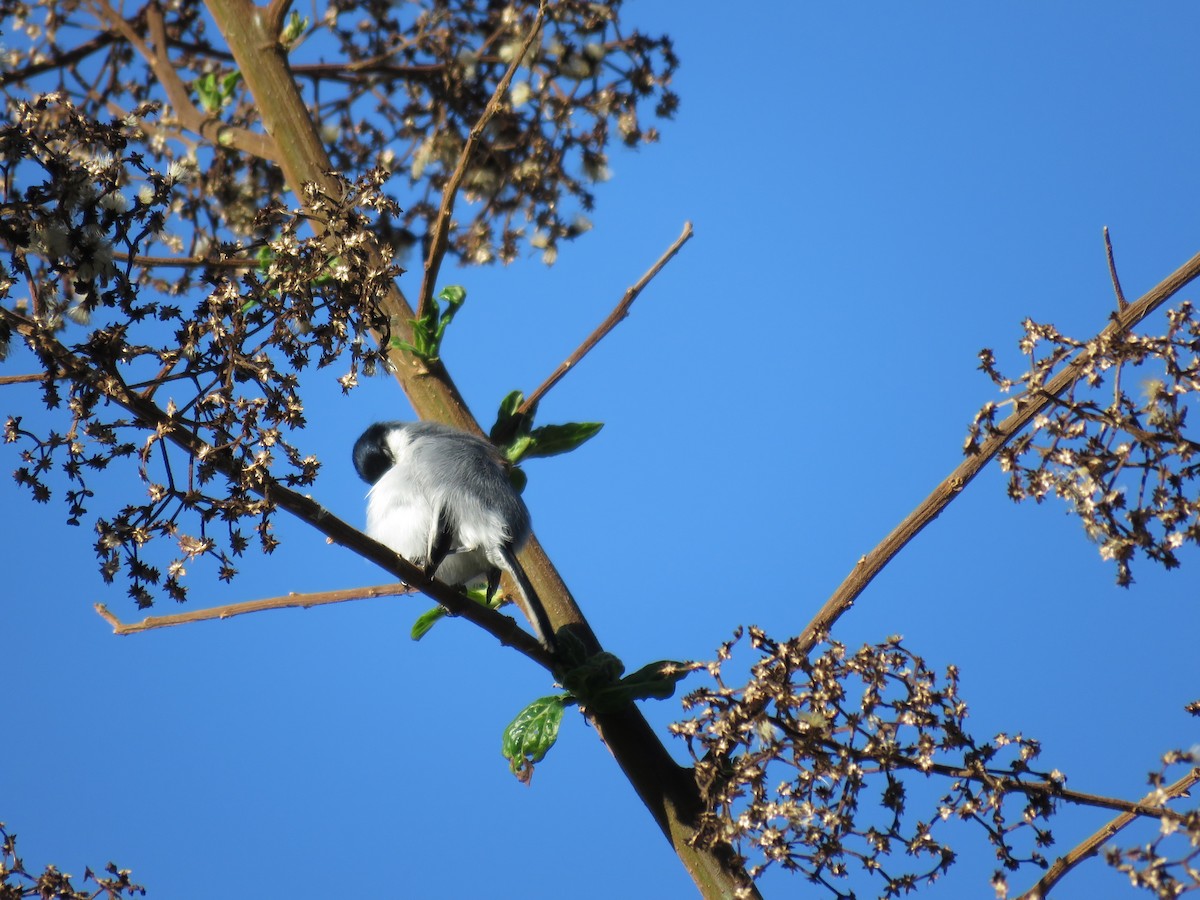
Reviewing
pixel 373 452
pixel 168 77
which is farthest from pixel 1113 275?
pixel 168 77

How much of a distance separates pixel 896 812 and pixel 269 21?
136 inches

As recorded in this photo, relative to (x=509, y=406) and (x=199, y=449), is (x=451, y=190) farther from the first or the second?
(x=199, y=449)

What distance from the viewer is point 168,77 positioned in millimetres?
4734

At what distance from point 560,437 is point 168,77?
237 cm

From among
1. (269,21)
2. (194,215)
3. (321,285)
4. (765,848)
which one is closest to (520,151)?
(269,21)

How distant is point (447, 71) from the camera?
15.9 feet

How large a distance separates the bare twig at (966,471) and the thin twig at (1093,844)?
0.62 m

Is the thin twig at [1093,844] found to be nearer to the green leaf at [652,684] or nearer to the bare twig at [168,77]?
the green leaf at [652,684]

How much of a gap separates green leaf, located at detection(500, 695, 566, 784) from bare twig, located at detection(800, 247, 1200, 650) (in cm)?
78

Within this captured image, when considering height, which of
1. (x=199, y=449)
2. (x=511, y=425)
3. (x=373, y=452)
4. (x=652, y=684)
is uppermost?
(x=373, y=452)

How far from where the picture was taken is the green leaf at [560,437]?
12.5 ft

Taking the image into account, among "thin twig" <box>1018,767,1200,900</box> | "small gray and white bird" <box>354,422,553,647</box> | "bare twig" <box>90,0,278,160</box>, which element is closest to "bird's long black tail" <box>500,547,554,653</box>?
"small gray and white bird" <box>354,422,553,647</box>

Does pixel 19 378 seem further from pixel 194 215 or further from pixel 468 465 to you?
pixel 194 215

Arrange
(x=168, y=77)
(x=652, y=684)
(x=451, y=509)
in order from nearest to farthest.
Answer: (x=652, y=684), (x=451, y=509), (x=168, y=77)
